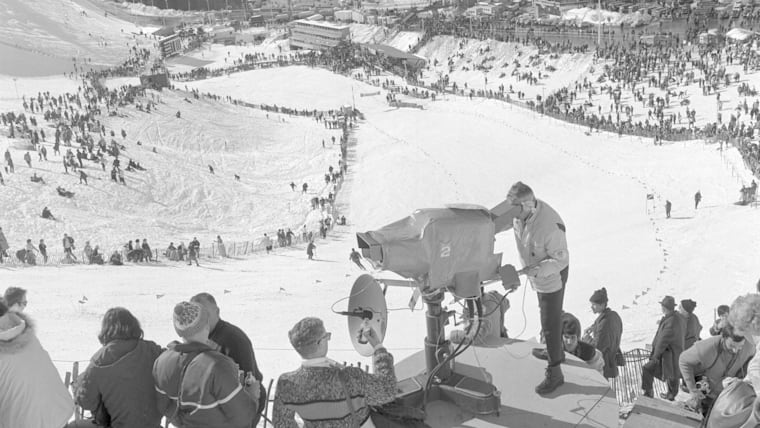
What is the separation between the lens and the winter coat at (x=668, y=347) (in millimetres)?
6059

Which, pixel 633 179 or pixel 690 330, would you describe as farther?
pixel 633 179

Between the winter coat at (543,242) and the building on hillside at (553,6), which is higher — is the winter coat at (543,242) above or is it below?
below

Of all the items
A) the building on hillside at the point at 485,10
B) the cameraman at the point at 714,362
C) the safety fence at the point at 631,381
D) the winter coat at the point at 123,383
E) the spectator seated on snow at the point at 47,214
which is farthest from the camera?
the building on hillside at the point at 485,10

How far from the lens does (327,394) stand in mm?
3627

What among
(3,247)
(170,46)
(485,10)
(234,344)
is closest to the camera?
(234,344)

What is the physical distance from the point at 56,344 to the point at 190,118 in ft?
101

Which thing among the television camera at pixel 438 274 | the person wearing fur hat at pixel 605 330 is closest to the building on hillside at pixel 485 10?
the person wearing fur hat at pixel 605 330

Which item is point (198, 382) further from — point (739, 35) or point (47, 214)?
point (739, 35)

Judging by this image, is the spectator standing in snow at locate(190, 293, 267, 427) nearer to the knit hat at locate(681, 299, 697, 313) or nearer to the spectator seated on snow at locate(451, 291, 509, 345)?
the spectator seated on snow at locate(451, 291, 509, 345)

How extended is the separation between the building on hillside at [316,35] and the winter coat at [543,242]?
74530mm

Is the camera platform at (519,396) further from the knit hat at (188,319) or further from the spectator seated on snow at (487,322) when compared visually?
the knit hat at (188,319)

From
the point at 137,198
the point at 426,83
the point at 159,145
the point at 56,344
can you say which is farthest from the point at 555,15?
the point at 56,344

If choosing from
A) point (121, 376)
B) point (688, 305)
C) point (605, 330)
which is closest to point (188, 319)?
point (121, 376)

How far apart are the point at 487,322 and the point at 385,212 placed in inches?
781
